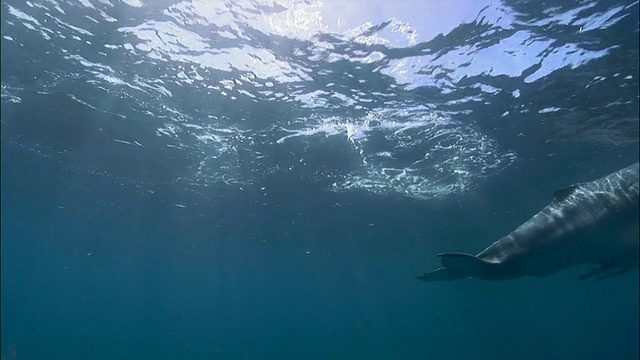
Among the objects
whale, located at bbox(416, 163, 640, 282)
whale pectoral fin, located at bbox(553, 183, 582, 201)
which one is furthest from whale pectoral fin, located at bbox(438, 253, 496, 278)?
whale pectoral fin, located at bbox(553, 183, 582, 201)

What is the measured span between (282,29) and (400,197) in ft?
54.8

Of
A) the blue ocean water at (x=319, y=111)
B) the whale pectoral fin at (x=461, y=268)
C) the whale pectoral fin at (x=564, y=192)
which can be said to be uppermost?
the blue ocean water at (x=319, y=111)

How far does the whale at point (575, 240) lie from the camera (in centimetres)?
608

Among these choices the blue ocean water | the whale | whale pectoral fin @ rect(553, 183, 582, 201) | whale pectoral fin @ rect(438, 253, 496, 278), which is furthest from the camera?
the blue ocean water

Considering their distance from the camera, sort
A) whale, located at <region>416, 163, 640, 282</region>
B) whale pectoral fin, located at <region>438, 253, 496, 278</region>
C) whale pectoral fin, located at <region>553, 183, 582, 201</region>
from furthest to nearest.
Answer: whale pectoral fin, located at <region>553, 183, 582, 201</region>, whale pectoral fin, located at <region>438, 253, 496, 278</region>, whale, located at <region>416, 163, 640, 282</region>

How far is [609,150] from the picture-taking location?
16.3 metres

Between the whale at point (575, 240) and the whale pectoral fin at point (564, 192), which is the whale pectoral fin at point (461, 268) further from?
the whale pectoral fin at point (564, 192)

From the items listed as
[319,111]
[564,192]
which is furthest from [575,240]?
[319,111]

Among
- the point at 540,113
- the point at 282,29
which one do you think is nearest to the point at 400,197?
the point at 540,113

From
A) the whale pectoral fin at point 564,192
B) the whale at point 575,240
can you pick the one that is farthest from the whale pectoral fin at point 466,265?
the whale pectoral fin at point 564,192

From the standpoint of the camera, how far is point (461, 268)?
712cm

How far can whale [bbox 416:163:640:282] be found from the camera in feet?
20.0

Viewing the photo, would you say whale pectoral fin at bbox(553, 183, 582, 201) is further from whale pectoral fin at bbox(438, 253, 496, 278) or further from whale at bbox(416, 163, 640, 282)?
whale pectoral fin at bbox(438, 253, 496, 278)

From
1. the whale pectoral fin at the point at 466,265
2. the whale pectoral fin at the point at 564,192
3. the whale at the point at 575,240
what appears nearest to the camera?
the whale at the point at 575,240
